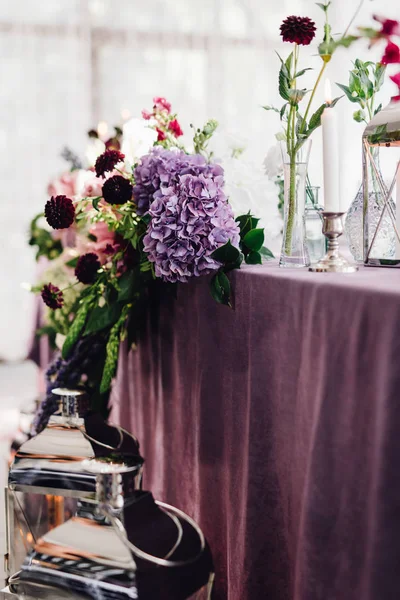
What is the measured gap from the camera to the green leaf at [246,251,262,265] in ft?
3.44

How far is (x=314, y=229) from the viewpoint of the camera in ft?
3.70

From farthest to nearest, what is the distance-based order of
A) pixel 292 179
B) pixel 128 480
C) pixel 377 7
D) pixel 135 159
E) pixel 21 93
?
pixel 377 7 → pixel 21 93 → pixel 135 159 → pixel 292 179 → pixel 128 480

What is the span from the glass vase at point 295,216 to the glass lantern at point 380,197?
86 mm

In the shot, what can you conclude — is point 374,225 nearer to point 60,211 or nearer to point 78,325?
point 60,211

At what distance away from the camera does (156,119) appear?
1.31 meters

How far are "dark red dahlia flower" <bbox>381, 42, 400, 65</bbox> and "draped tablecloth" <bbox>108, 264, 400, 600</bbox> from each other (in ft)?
0.84

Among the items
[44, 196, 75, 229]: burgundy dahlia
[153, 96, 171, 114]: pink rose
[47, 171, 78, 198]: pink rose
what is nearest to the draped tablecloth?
[44, 196, 75, 229]: burgundy dahlia

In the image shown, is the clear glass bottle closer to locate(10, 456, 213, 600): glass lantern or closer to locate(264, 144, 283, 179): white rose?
locate(264, 144, 283, 179): white rose

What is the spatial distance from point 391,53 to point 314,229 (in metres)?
0.35

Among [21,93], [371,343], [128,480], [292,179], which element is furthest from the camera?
[21,93]

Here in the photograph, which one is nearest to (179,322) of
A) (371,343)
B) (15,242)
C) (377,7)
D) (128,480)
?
(128,480)

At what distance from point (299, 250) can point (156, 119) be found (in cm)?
48

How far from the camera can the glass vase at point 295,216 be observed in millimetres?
980

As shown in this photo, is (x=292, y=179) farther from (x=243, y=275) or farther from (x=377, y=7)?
(x=377, y=7)
